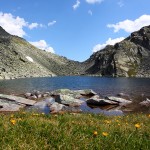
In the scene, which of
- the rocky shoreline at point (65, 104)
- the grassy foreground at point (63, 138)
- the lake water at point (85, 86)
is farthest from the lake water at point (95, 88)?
the grassy foreground at point (63, 138)

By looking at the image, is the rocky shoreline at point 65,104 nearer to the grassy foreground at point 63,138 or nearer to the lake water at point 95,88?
the lake water at point 95,88

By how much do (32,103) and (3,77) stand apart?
414ft

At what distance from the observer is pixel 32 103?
3556 cm

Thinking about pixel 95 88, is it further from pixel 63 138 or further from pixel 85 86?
pixel 63 138

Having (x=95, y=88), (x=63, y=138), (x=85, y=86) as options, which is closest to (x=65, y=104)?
(x=63, y=138)

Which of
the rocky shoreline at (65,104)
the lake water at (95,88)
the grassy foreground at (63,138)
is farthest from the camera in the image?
the lake water at (95,88)

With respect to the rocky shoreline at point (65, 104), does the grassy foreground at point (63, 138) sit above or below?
above

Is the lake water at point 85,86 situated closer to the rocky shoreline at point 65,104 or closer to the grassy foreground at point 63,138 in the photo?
the rocky shoreline at point 65,104

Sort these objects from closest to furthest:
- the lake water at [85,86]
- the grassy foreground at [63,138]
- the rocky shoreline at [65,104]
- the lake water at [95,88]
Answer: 1. the grassy foreground at [63,138]
2. the rocky shoreline at [65,104]
3. the lake water at [95,88]
4. the lake water at [85,86]

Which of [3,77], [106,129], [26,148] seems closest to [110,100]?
[106,129]

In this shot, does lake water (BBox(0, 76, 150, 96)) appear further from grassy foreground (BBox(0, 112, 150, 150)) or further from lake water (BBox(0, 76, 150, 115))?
grassy foreground (BBox(0, 112, 150, 150))

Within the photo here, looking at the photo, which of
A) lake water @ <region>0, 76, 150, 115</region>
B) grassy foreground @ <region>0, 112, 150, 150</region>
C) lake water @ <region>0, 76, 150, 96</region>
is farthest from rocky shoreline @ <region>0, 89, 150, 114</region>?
grassy foreground @ <region>0, 112, 150, 150</region>

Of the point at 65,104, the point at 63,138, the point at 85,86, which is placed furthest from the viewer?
the point at 85,86

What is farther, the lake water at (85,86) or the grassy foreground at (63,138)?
the lake water at (85,86)
